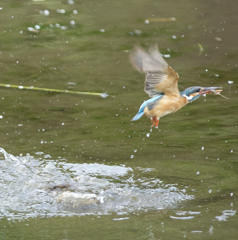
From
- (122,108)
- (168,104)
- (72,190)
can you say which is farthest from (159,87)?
(122,108)

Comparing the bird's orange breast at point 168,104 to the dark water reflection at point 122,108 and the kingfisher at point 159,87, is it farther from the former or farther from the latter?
the dark water reflection at point 122,108

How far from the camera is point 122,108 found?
5160 mm

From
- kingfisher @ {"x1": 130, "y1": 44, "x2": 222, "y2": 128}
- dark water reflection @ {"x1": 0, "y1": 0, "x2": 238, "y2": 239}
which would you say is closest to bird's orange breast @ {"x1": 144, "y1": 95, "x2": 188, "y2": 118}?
kingfisher @ {"x1": 130, "y1": 44, "x2": 222, "y2": 128}

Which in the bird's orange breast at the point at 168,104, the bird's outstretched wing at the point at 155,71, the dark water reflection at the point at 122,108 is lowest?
the dark water reflection at the point at 122,108

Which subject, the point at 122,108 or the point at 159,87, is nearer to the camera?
the point at 159,87

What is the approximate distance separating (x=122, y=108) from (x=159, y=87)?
5.54 ft

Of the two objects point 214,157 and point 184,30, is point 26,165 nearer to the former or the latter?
point 214,157

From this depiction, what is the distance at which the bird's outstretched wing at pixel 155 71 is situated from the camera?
3191 millimetres

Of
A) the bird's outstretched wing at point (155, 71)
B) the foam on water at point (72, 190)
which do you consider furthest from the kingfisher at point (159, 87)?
the foam on water at point (72, 190)

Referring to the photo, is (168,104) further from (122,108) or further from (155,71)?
(122,108)

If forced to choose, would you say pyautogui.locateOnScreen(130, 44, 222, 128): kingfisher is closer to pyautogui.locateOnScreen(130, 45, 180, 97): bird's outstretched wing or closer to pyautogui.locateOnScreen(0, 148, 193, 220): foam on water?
pyautogui.locateOnScreen(130, 45, 180, 97): bird's outstretched wing

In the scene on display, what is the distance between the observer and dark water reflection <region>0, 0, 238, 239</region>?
10.2ft

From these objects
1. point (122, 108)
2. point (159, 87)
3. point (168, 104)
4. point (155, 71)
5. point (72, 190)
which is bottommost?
point (122, 108)

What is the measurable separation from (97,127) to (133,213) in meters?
1.63
